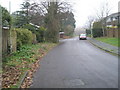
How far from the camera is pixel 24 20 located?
129 ft

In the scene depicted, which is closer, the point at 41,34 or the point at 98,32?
the point at 41,34

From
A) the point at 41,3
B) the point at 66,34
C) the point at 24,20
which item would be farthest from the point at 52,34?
the point at 66,34

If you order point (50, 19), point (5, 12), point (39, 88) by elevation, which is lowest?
point (39, 88)

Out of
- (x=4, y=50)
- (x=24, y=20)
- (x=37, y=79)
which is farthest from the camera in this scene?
(x=24, y=20)

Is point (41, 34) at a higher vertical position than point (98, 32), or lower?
lower

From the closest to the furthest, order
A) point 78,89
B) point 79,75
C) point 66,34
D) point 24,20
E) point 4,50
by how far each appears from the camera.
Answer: point 78,89, point 79,75, point 4,50, point 24,20, point 66,34

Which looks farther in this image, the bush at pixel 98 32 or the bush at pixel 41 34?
the bush at pixel 98 32

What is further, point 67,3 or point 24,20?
point 24,20

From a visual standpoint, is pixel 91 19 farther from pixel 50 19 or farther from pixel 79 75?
pixel 79 75

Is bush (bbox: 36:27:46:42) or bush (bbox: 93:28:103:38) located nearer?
bush (bbox: 36:27:46:42)

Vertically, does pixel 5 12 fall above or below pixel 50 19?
below

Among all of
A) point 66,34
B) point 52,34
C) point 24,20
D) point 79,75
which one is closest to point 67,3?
point 52,34

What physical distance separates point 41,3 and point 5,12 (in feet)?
68.7

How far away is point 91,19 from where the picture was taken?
65.9 m
